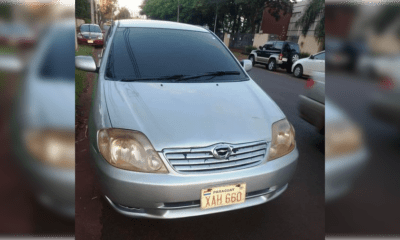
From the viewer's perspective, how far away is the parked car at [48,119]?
2.73ft

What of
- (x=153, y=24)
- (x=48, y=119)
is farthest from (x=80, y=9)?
(x=153, y=24)

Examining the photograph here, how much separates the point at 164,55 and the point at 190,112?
817 mm

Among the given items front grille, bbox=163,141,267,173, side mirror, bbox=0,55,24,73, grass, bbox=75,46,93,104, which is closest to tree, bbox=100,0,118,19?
grass, bbox=75,46,93,104

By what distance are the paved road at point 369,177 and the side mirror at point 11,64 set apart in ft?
3.37

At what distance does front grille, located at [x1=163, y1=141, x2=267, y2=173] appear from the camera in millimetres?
1464

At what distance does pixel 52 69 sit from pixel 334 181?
45.7 inches

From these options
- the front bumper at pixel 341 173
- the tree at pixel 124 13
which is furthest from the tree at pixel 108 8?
the front bumper at pixel 341 173

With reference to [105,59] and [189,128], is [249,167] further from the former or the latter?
[105,59]

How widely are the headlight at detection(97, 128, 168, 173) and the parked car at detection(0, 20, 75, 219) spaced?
0.51 meters

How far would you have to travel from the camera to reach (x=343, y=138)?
105 cm

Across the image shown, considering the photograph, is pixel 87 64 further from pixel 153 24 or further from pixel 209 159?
pixel 209 159

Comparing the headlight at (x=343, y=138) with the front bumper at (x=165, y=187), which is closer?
the headlight at (x=343, y=138)

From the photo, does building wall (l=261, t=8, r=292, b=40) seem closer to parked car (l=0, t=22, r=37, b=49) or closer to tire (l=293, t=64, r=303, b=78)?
tire (l=293, t=64, r=303, b=78)

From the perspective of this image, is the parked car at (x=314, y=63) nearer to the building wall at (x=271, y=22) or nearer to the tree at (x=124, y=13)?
the building wall at (x=271, y=22)
